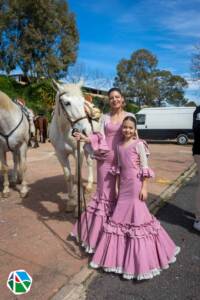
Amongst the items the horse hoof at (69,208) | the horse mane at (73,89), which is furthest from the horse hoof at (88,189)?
the horse mane at (73,89)

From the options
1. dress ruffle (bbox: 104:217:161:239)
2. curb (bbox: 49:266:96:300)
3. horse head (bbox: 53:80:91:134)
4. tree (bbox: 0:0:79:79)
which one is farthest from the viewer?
tree (bbox: 0:0:79:79)

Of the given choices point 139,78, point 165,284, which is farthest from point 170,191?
point 139,78

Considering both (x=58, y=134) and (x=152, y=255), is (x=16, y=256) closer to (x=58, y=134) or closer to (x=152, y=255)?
(x=152, y=255)

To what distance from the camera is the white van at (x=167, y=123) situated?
22234mm

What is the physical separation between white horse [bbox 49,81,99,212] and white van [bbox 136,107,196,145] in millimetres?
17503

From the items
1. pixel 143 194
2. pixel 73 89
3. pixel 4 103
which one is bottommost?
pixel 143 194

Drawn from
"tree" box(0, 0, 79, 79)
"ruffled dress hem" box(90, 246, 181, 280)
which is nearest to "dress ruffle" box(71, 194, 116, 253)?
"ruffled dress hem" box(90, 246, 181, 280)

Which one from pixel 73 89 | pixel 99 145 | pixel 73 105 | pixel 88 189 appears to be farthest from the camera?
pixel 88 189

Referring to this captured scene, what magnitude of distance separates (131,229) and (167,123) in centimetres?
1988

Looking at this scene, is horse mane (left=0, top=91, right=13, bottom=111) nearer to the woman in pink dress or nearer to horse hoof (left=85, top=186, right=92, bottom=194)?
horse hoof (left=85, top=186, right=92, bottom=194)

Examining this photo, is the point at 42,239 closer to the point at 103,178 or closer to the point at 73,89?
the point at 103,178

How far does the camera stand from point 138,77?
54.8 meters

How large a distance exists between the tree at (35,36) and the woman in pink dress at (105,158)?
88.6ft

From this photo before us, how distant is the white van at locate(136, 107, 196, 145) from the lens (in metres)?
22.2
